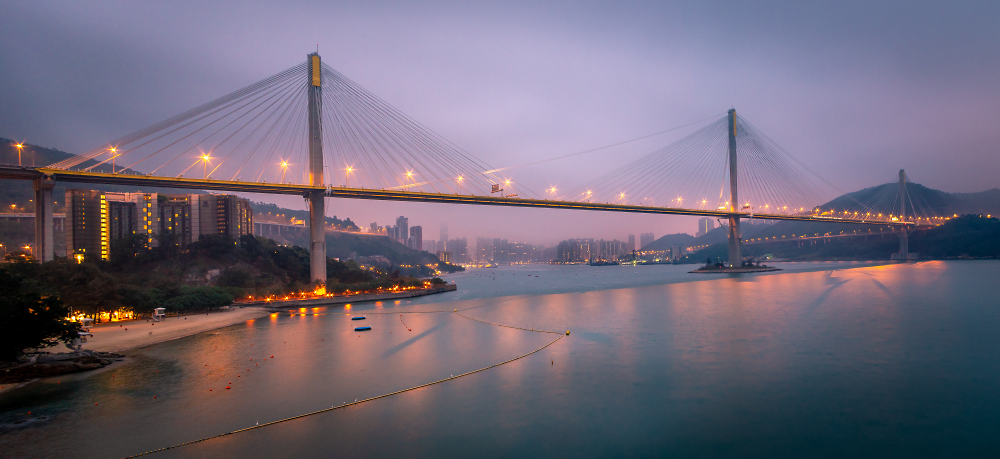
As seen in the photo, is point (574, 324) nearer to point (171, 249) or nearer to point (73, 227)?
point (171, 249)

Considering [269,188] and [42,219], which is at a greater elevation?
[269,188]

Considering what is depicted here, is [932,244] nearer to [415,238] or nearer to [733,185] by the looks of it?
[733,185]

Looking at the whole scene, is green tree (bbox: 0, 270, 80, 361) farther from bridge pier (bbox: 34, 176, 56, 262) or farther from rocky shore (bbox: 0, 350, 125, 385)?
bridge pier (bbox: 34, 176, 56, 262)

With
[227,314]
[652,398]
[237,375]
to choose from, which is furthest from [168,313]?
[652,398]

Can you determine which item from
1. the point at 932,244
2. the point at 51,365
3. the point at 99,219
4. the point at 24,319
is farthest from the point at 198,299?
the point at 932,244

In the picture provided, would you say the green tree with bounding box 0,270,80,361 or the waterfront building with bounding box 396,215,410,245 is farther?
the waterfront building with bounding box 396,215,410,245

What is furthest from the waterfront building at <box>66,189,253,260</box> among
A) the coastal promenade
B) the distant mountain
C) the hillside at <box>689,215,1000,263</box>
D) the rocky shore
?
the distant mountain

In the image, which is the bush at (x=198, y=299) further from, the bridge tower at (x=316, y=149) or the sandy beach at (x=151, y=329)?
the bridge tower at (x=316, y=149)
